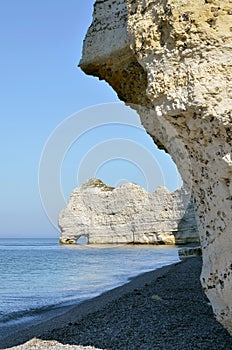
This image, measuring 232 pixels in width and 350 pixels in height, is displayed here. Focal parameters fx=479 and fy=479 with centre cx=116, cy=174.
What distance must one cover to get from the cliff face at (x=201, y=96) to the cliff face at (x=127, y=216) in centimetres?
4388

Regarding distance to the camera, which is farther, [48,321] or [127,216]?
[127,216]

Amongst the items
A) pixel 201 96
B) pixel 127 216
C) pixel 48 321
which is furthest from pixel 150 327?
pixel 127 216

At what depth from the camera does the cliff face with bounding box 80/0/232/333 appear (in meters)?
3.71

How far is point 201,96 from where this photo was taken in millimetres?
3705

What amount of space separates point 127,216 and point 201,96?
51454mm

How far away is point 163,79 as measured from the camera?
3.94 meters

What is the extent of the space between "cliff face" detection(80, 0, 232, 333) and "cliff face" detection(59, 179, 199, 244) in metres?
43.9

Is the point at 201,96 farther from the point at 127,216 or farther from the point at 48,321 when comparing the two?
the point at 127,216

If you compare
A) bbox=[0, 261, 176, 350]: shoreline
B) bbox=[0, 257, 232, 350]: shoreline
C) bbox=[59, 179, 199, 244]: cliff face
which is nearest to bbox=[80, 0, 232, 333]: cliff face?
bbox=[0, 257, 232, 350]: shoreline

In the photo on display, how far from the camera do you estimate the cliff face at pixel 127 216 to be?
50.6m

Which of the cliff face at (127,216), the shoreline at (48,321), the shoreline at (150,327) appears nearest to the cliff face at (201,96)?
the shoreline at (150,327)

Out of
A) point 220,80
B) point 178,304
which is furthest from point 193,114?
point 178,304

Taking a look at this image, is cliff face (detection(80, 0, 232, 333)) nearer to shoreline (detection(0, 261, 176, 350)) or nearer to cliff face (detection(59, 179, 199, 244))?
shoreline (detection(0, 261, 176, 350))

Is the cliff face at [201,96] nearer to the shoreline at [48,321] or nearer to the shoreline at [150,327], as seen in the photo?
the shoreline at [150,327]
